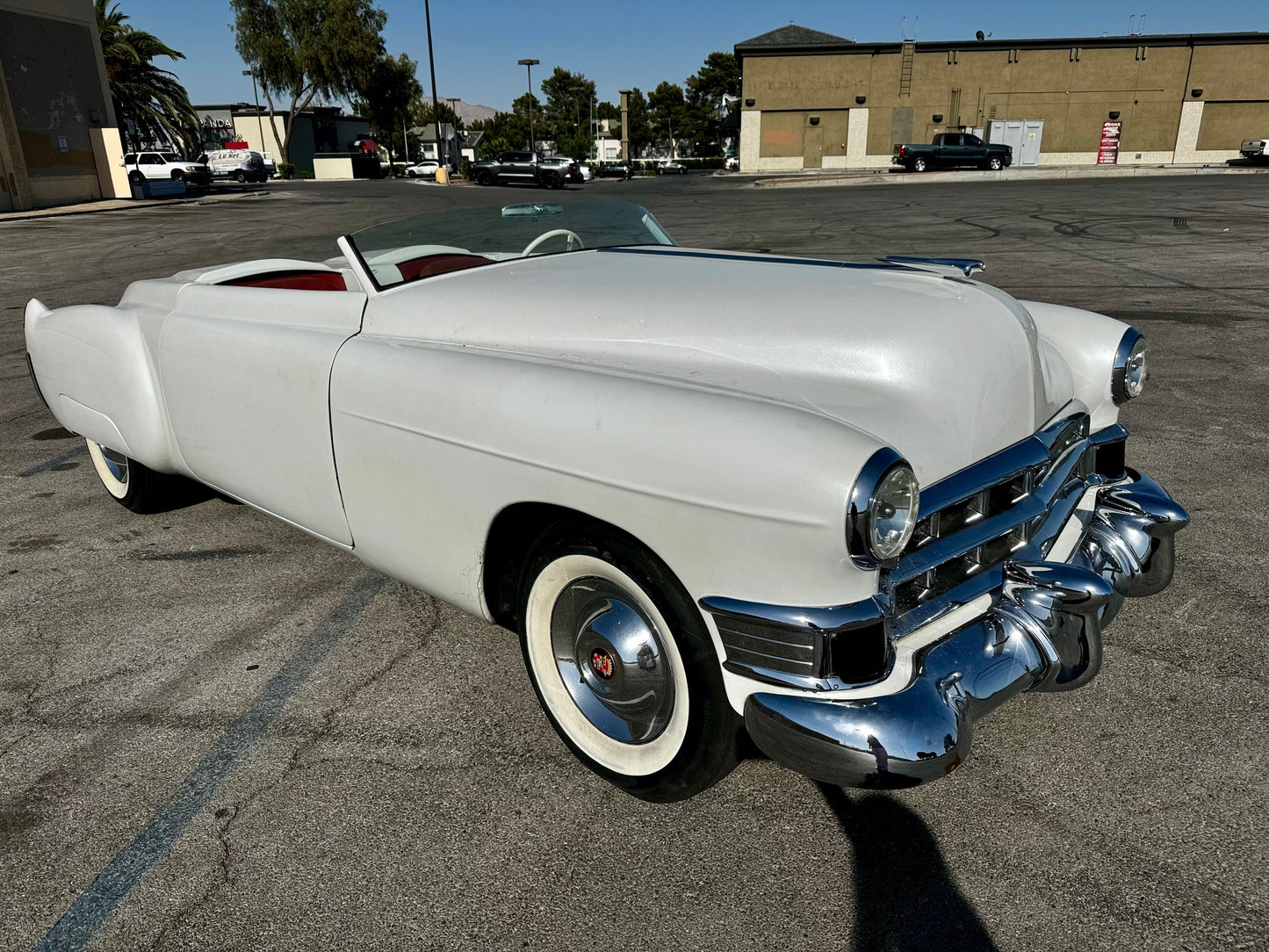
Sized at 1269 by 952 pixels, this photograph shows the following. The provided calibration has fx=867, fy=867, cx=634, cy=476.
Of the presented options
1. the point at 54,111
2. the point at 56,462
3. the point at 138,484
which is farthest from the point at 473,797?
the point at 54,111

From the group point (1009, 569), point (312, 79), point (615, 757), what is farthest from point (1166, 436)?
point (312, 79)

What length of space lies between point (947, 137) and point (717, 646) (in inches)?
1476

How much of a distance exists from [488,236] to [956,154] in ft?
116

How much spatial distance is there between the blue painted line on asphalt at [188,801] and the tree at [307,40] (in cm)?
5999

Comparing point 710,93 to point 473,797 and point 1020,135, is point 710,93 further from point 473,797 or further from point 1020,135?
point 473,797

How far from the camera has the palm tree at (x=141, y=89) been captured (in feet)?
123

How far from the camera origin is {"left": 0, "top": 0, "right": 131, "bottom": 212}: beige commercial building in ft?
80.7

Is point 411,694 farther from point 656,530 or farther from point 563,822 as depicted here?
point 656,530

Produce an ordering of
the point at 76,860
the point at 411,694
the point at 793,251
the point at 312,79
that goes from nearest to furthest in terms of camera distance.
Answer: the point at 76,860, the point at 411,694, the point at 793,251, the point at 312,79

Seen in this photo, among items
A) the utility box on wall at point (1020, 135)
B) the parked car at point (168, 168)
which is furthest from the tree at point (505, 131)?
the utility box on wall at point (1020, 135)

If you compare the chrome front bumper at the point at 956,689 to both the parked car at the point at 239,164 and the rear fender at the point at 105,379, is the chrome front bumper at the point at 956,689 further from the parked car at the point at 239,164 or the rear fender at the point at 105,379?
the parked car at the point at 239,164

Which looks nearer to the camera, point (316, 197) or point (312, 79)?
point (316, 197)

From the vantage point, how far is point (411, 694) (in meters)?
2.64

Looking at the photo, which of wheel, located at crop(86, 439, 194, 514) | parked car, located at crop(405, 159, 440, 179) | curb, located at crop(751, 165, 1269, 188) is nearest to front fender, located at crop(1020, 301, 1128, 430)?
wheel, located at crop(86, 439, 194, 514)
